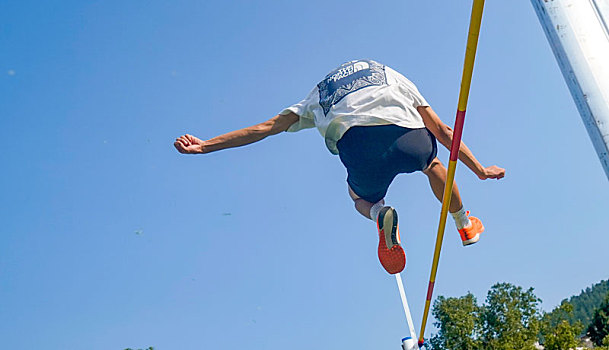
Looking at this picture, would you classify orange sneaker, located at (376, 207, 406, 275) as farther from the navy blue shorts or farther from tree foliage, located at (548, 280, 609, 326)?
tree foliage, located at (548, 280, 609, 326)

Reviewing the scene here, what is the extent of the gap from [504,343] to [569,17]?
30.0 metres

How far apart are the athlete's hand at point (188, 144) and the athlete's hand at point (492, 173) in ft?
5.54

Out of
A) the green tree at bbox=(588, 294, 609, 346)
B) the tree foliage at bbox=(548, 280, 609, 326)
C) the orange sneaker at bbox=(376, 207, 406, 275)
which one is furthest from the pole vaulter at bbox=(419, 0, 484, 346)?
the tree foliage at bbox=(548, 280, 609, 326)

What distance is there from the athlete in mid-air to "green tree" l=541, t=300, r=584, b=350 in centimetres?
2783

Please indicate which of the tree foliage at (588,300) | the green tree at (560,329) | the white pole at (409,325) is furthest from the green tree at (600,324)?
the tree foliage at (588,300)

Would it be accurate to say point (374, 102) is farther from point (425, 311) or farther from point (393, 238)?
point (425, 311)

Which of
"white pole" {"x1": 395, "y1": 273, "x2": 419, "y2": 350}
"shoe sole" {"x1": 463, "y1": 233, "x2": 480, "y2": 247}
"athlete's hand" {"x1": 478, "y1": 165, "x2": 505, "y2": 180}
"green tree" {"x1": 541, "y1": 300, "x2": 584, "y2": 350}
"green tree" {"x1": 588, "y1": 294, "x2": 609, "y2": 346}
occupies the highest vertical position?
"green tree" {"x1": 588, "y1": 294, "x2": 609, "y2": 346}

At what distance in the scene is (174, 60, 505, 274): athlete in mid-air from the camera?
11.1ft

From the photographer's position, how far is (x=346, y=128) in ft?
11.1

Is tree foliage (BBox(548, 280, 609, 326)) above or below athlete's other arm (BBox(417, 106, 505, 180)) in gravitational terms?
above

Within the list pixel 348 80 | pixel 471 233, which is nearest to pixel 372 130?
pixel 348 80

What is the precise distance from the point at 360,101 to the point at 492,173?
96 cm

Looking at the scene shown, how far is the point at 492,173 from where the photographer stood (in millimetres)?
3715

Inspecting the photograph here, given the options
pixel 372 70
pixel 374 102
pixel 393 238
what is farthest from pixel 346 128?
pixel 393 238
